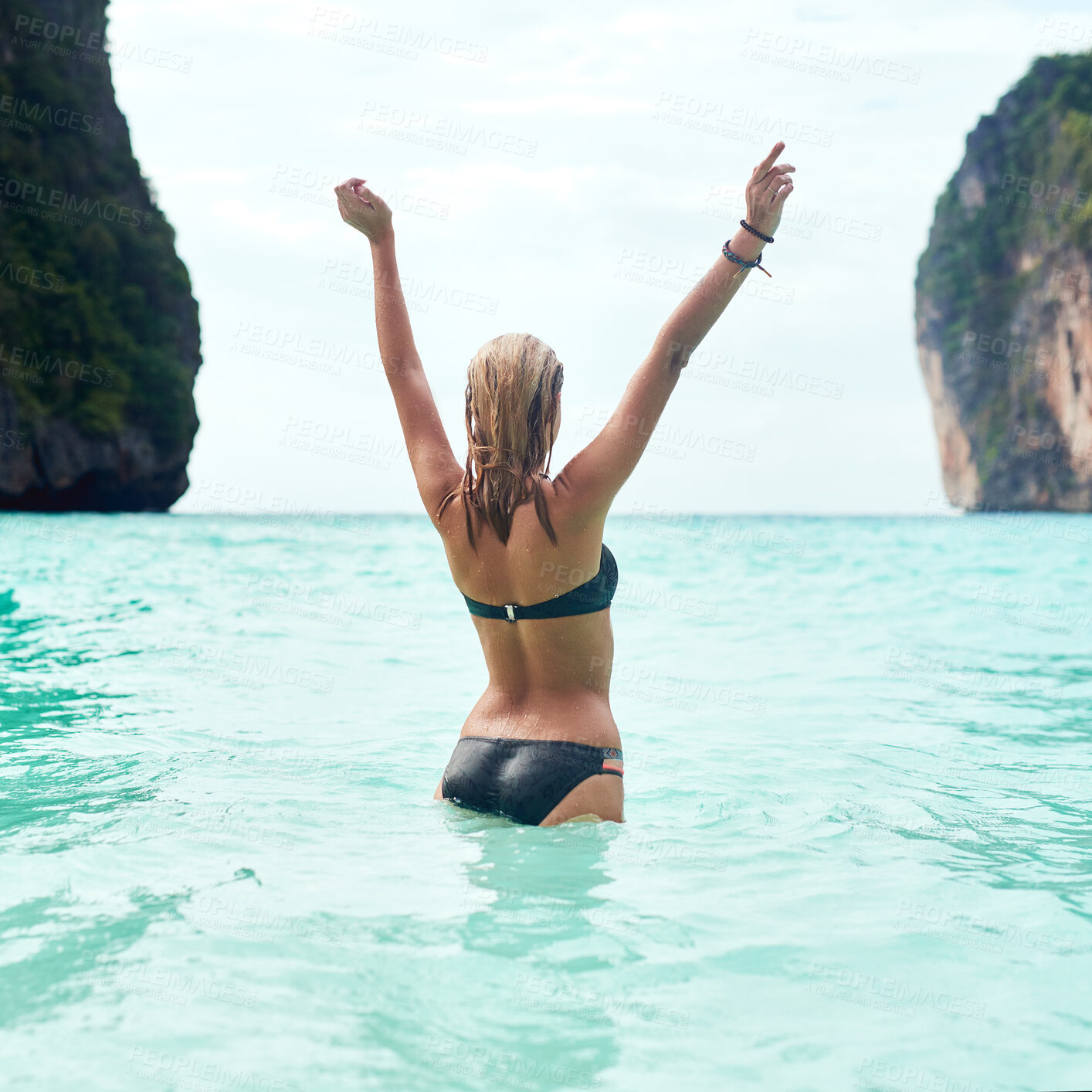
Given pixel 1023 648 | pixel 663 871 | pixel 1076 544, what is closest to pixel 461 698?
pixel 663 871

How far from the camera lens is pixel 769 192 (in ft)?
7.90

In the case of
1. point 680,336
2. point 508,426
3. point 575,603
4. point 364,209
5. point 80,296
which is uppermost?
point 80,296

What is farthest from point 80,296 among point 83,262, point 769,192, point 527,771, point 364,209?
point 769,192

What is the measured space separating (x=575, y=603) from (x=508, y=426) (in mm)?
471

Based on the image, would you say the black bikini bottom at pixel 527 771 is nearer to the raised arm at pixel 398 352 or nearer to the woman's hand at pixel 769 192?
the raised arm at pixel 398 352

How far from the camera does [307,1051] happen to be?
188 cm

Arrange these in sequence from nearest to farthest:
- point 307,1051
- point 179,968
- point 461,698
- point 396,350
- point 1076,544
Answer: point 307,1051, point 179,968, point 396,350, point 461,698, point 1076,544

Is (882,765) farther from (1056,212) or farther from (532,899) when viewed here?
(1056,212)

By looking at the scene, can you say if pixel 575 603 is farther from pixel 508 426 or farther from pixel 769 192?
pixel 769 192

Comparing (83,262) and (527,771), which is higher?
(83,262)

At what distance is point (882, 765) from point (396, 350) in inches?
125

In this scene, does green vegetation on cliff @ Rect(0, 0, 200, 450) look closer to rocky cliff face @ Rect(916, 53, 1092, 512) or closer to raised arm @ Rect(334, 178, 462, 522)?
raised arm @ Rect(334, 178, 462, 522)

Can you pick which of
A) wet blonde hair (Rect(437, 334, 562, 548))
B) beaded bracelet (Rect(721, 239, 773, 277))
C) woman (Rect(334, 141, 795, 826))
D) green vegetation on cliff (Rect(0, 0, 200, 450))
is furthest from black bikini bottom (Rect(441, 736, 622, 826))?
green vegetation on cliff (Rect(0, 0, 200, 450))

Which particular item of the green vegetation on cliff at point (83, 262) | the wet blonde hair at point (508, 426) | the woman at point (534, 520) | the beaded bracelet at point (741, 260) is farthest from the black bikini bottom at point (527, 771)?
the green vegetation on cliff at point (83, 262)
